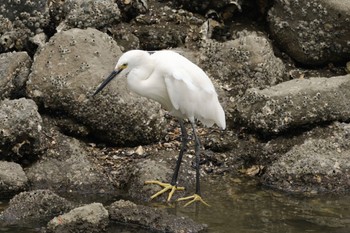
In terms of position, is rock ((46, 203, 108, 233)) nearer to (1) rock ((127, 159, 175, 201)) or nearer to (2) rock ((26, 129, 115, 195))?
(1) rock ((127, 159, 175, 201))

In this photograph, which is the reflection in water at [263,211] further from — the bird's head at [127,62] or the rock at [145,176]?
the bird's head at [127,62]

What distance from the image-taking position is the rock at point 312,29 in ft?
31.0

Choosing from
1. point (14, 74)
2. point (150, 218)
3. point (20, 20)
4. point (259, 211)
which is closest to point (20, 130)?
point (14, 74)

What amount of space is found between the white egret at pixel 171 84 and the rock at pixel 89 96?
24.7 inches

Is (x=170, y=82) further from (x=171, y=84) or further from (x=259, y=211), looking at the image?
(x=259, y=211)

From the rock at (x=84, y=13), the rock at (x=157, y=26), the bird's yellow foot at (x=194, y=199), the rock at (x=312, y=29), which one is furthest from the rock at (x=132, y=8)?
the bird's yellow foot at (x=194, y=199)

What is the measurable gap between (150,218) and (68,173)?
1.49 metres

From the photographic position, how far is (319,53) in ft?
32.0

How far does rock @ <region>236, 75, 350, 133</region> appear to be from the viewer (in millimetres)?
8234

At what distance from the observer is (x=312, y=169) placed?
7.77m

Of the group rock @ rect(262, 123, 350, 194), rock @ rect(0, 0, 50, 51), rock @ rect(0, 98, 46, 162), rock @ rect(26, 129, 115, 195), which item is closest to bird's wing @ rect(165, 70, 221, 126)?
rock @ rect(262, 123, 350, 194)

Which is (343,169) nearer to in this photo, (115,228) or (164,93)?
(164,93)

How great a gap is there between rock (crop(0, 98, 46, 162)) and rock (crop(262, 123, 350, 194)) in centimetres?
235

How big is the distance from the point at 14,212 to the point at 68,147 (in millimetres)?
1515
